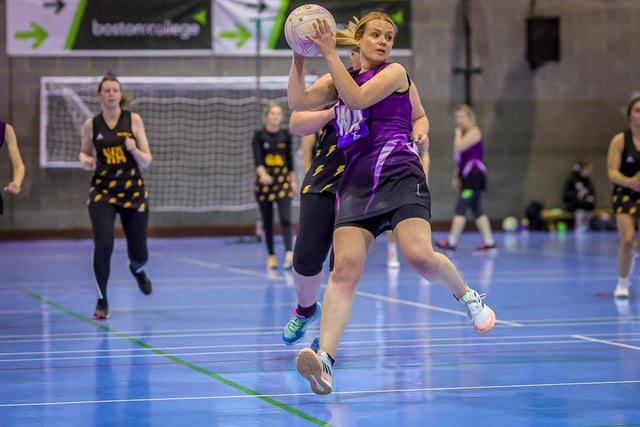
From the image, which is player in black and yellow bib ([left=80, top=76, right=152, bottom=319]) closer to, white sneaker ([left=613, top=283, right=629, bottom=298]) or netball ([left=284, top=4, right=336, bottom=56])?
netball ([left=284, top=4, right=336, bottom=56])

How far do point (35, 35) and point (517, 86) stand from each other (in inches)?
373

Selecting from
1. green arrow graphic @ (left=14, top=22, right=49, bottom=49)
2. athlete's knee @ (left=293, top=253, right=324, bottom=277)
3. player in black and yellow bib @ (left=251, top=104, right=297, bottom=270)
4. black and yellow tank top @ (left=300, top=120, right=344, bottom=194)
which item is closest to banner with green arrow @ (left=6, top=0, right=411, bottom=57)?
green arrow graphic @ (left=14, top=22, right=49, bottom=49)

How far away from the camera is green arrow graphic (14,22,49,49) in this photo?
1948 centimetres

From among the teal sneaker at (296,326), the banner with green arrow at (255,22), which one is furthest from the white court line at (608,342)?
the banner with green arrow at (255,22)

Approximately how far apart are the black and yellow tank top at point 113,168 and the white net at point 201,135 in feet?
36.2

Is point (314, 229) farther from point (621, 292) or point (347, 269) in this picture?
point (621, 292)

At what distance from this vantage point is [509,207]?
21.9 meters

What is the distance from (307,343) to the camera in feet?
23.9

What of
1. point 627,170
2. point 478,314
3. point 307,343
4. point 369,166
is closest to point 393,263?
point 627,170

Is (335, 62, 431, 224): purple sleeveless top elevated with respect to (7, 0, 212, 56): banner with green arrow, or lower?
lower

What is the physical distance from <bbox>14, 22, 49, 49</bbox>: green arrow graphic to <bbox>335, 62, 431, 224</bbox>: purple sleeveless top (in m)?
15.4

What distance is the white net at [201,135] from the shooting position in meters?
19.8

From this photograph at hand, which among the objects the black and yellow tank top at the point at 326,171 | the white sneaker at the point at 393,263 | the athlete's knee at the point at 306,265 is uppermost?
the black and yellow tank top at the point at 326,171

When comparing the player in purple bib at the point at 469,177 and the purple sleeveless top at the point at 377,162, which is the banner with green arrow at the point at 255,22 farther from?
the purple sleeveless top at the point at 377,162
